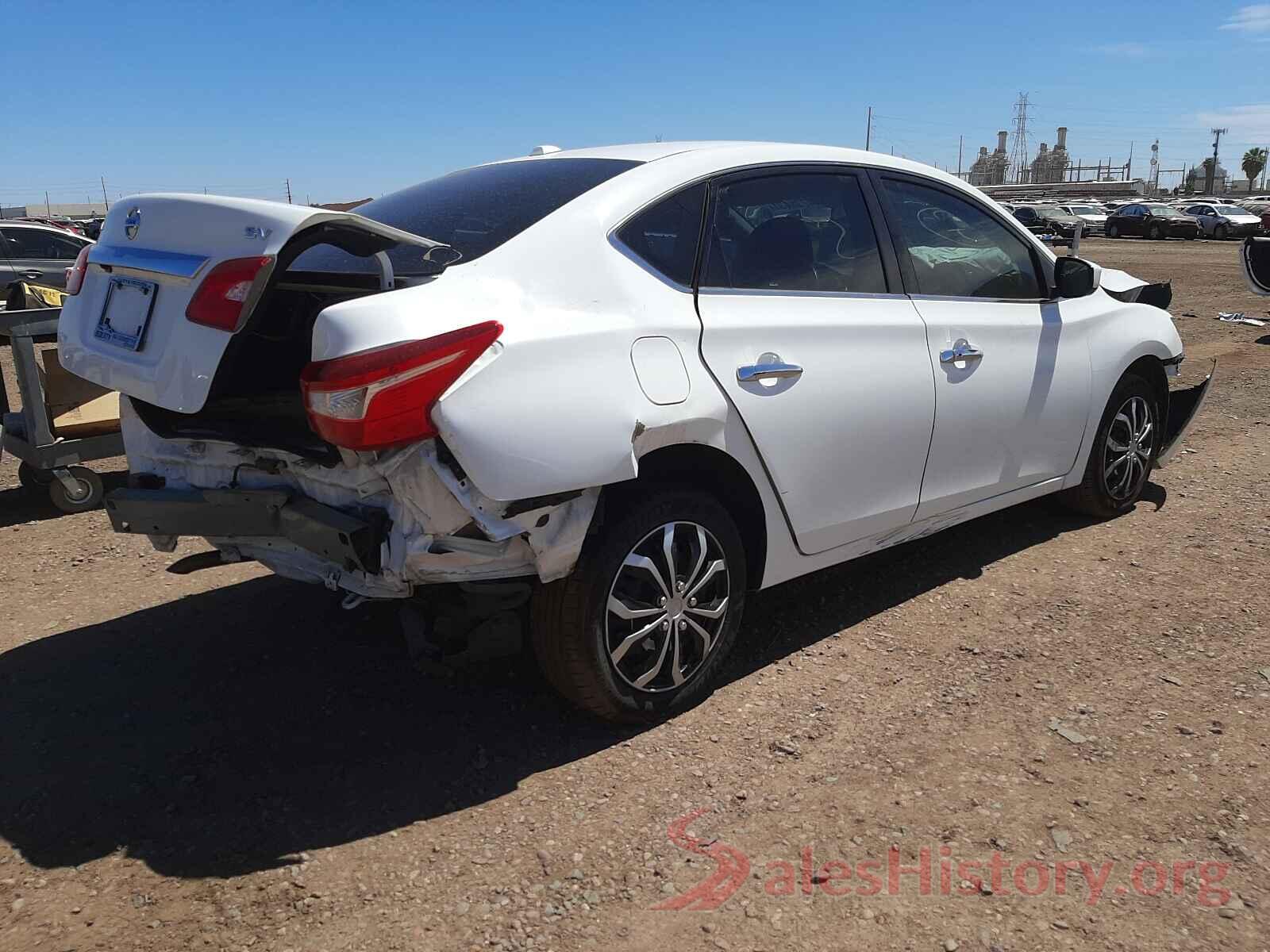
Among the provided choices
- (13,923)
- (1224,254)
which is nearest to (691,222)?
(13,923)

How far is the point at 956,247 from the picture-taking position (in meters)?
4.14

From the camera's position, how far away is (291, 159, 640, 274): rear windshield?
9.90 ft

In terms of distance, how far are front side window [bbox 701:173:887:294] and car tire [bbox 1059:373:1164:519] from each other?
1.83 meters

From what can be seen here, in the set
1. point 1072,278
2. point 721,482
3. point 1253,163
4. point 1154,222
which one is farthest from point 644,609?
point 1253,163

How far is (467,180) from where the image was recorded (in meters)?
3.76

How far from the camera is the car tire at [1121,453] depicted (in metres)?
4.92

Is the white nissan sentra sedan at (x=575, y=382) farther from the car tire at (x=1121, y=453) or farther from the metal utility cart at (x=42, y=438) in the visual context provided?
the metal utility cart at (x=42, y=438)

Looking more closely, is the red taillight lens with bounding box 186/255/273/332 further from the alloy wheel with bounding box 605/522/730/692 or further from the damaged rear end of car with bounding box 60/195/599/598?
the alloy wheel with bounding box 605/522/730/692

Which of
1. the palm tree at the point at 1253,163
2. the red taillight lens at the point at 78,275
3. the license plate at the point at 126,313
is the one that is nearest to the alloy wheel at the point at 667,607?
the license plate at the point at 126,313

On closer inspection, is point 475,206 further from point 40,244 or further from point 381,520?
point 40,244

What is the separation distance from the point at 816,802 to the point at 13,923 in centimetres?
205

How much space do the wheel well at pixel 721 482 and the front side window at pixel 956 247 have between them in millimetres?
1190

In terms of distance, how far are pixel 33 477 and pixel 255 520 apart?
3861 mm

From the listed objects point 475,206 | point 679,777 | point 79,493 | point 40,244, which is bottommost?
point 679,777
